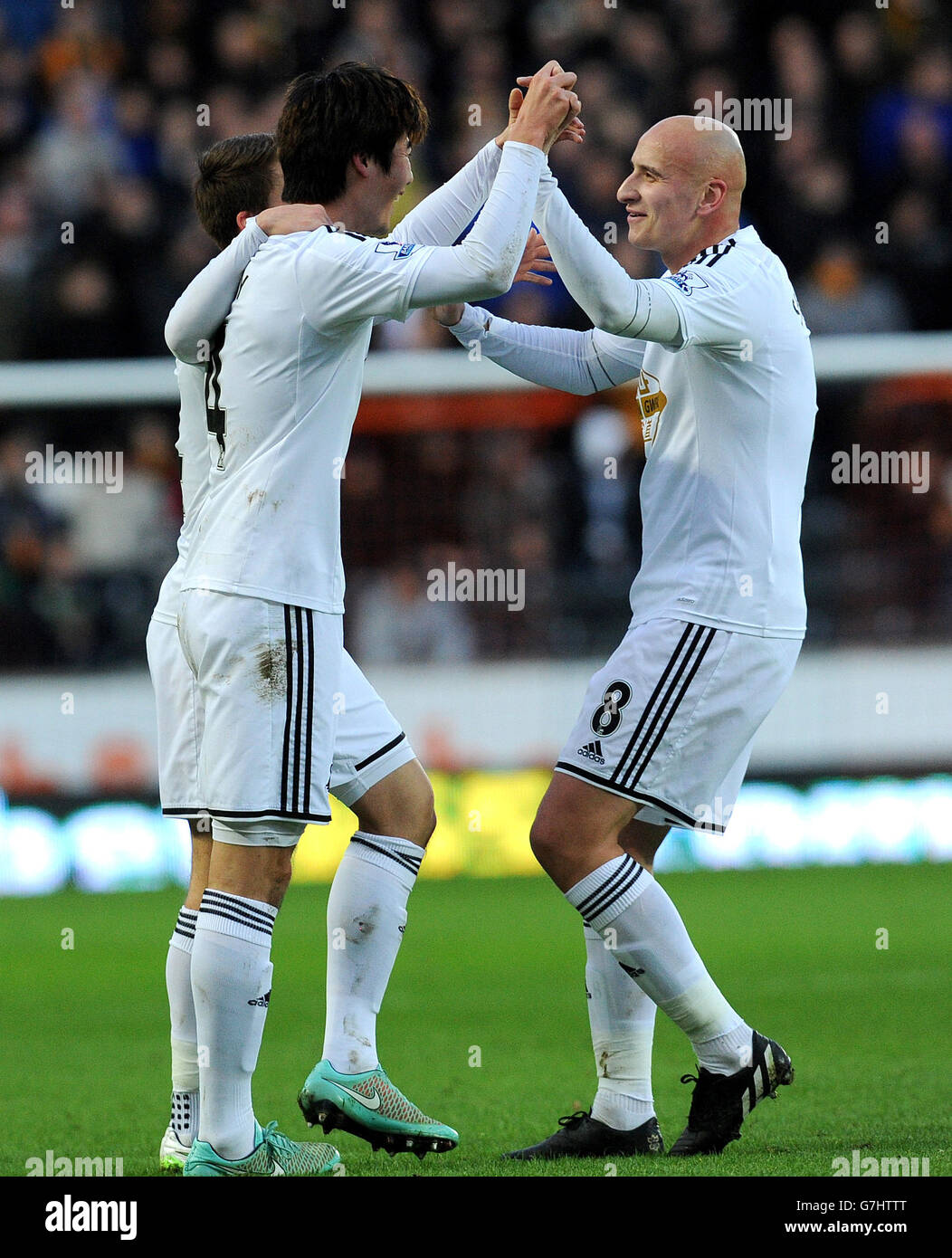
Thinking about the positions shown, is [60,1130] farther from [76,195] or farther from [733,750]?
[76,195]

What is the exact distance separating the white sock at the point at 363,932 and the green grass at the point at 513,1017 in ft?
1.12

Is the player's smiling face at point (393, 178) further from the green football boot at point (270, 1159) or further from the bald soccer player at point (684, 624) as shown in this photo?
the green football boot at point (270, 1159)

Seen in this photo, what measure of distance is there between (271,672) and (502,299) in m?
8.53

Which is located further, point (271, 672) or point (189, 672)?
point (189, 672)

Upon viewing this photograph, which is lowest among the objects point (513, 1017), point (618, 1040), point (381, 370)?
point (513, 1017)

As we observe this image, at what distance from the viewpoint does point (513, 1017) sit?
6.63 metres

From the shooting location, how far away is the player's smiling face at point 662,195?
14.9 feet

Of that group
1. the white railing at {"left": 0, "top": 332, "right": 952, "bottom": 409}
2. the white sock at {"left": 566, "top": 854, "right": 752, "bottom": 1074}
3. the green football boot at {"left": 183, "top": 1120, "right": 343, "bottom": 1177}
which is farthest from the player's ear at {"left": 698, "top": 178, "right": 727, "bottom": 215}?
the white railing at {"left": 0, "top": 332, "right": 952, "bottom": 409}

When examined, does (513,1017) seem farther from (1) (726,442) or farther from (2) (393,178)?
(2) (393,178)

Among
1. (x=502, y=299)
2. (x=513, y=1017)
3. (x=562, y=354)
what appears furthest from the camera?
(x=502, y=299)

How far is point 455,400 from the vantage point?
1182 centimetres

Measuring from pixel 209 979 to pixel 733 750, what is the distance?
1398 millimetres

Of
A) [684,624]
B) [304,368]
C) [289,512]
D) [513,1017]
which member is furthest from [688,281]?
[513,1017]

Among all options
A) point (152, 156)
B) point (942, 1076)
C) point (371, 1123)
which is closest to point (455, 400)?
point (152, 156)
